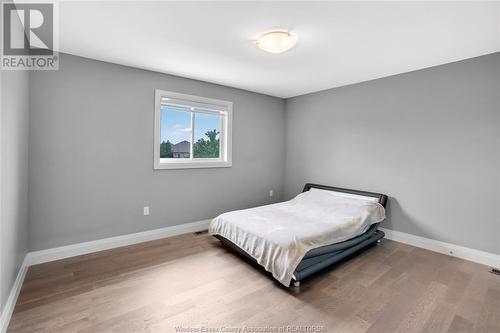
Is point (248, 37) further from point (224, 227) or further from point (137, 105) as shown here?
point (224, 227)

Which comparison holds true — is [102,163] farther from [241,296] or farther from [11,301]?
[241,296]

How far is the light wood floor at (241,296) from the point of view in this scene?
1.75 m

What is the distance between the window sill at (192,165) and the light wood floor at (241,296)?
4.06 feet

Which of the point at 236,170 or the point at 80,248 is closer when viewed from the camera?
the point at 80,248

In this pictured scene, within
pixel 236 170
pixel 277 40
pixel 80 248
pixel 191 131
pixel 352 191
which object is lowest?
pixel 80 248

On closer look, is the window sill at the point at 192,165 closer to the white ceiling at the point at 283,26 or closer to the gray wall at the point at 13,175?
the white ceiling at the point at 283,26

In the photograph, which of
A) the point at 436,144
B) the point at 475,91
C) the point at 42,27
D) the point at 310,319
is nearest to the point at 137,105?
the point at 42,27

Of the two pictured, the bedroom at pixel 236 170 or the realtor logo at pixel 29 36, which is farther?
the bedroom at pixel 236 170

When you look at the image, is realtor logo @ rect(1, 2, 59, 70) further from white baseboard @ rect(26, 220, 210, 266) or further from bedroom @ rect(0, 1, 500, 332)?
white baseboard @ rect(26, 220, 210, 266)

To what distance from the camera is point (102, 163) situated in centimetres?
299

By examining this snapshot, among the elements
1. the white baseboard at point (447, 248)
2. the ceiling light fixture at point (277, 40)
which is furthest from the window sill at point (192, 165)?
the white baseboard at point (447, 248)

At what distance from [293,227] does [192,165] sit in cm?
194

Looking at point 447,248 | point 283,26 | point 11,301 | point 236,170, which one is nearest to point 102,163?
point 11,301

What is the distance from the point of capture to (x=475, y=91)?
2783 millimetres
